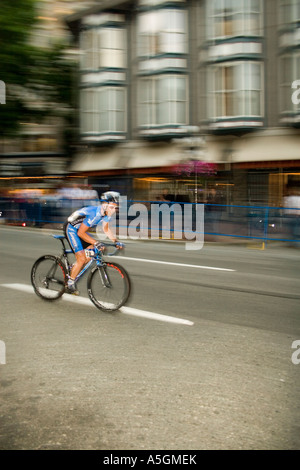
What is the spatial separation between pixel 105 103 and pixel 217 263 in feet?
77.6

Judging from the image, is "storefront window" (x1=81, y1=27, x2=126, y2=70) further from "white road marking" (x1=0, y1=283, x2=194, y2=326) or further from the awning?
"white road marking" (x1=0, y1=283, x2=194, y2=326)

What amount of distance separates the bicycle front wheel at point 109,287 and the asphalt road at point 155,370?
0.65ft

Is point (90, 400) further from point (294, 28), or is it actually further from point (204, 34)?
point (204, 34)

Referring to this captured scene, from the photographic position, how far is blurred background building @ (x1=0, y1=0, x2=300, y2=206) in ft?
92.0

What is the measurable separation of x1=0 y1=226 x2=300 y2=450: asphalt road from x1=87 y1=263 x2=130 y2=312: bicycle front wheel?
A: 198 millimetres

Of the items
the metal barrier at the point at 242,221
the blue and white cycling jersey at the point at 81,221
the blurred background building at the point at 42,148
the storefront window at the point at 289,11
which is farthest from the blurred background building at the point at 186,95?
the blue and white cycling jersey at the point at 81,221

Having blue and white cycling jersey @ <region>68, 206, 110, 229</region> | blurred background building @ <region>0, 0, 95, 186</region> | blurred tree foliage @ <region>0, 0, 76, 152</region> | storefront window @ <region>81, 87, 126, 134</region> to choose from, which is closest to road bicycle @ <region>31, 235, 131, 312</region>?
blue and white cycling jersey @ <region>68, 206, 110, 229</region>

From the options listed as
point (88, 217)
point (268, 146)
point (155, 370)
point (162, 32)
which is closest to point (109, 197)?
point (88, 217)

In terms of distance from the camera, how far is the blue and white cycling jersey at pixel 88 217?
7.85 metres

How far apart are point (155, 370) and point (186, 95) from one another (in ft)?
92.1

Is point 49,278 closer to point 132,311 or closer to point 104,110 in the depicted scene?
point 132,311

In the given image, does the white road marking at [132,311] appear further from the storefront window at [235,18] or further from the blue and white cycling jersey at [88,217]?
the storefront window at [235,18]

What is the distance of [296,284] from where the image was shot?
1035cm
